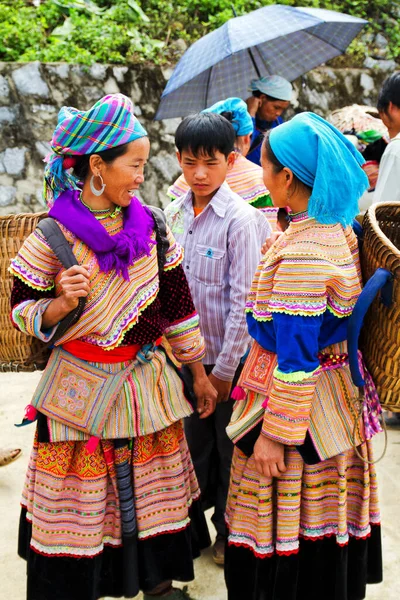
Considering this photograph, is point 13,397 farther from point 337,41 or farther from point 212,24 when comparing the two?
point 212,24

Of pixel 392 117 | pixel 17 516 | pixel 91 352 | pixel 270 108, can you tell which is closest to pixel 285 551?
pixel 91 352

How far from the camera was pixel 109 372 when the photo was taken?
227 cm

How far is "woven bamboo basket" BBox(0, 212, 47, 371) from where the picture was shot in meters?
2.36

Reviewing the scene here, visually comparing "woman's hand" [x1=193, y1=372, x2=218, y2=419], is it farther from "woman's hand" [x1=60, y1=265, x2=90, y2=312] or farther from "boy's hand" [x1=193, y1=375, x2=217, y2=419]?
"woman's hand" [x1=60, y1=265, x2=90, y2=312]

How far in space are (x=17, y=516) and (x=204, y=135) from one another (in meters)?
2.15

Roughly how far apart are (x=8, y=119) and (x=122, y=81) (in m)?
1.31

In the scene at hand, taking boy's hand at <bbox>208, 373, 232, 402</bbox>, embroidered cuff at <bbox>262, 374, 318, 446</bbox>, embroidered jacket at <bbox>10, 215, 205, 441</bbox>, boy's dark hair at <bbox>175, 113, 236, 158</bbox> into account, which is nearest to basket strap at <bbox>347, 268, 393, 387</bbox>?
embroidered cuff at <bbox>262, 374, 318, 446</bbox>

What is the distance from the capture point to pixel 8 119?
6.61 meters

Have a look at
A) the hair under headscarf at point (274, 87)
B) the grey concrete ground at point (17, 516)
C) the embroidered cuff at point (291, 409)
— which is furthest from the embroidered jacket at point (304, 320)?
the hair under headscarf at point (274, 87)

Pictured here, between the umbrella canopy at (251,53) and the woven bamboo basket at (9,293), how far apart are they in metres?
2.25

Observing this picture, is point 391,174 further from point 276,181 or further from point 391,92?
point 276,181

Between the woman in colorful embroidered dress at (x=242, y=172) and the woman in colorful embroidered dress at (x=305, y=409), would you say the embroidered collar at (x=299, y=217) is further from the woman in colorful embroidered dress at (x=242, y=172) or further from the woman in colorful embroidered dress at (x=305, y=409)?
the woman in colorful embroidered dress at (x=242, y=172)

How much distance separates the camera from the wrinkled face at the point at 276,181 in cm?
208

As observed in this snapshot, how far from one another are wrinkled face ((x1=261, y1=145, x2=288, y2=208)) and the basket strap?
0.41 m
